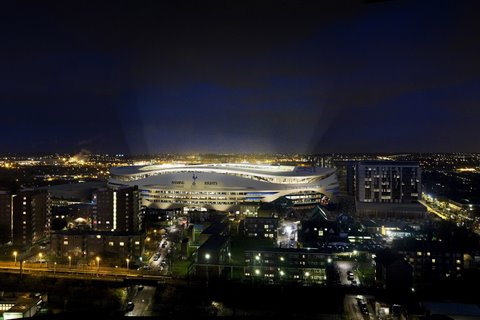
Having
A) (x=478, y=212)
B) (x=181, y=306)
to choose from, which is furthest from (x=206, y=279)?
(x=478, y=212)

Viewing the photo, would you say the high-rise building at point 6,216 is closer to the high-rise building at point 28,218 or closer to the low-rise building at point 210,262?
the high-rise building at point 28,218

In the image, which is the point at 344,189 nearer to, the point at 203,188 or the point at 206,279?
the point at 203,188

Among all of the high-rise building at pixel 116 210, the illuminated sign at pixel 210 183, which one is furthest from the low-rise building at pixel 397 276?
the illuminated sign at pixel 210 183

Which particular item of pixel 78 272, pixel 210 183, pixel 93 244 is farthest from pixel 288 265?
pixel 210 183

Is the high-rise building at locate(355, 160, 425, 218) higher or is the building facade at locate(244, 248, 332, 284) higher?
the high-rise building at locate(355, 160, 425, 218)

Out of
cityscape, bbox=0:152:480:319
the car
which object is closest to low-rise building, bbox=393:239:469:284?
cityscape, bbox=0:152:480:319

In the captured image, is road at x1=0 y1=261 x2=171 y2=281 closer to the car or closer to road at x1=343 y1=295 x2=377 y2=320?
road at x1=343 y1=295 x2=377 y2=320
